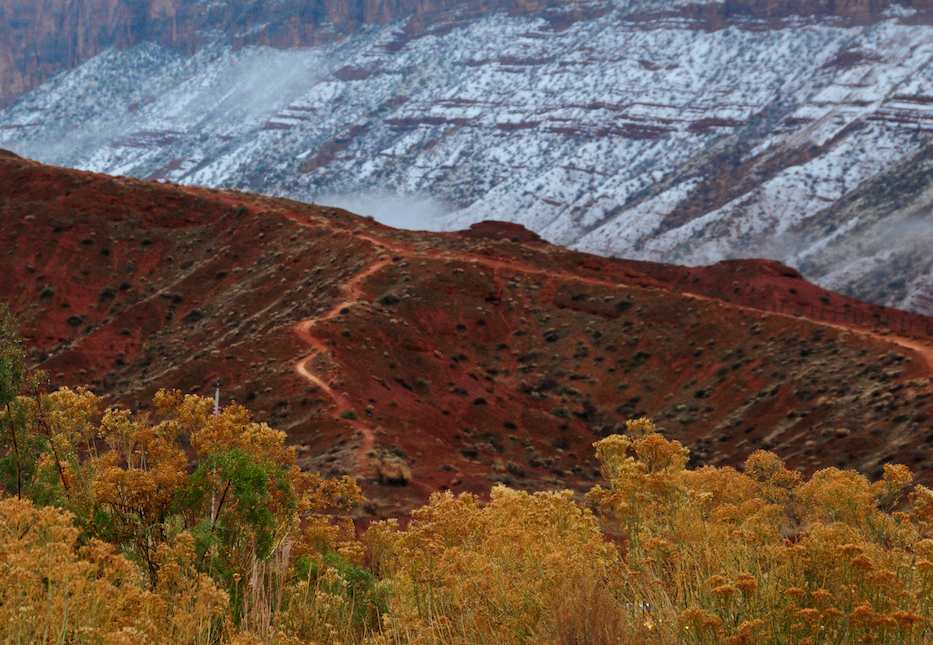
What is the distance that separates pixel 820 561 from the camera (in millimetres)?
7520

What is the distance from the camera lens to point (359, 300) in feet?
170

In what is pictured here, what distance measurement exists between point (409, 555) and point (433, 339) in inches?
1683

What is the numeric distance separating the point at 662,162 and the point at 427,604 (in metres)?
157

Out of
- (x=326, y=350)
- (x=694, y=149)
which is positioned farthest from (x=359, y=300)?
(x=694, y=149)

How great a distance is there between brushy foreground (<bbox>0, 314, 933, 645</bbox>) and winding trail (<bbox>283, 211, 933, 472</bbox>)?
68.5ft

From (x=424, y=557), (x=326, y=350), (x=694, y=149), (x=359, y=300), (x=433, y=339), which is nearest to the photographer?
(x=424, y=557)

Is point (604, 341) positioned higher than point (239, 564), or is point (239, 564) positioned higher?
point (239, 564)

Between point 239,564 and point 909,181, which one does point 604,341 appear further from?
point 909,181

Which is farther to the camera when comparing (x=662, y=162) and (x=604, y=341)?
(x=662, y=162)

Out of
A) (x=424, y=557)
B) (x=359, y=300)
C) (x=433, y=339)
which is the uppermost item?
(x=424, y=557)

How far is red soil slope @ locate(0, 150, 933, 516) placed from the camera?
39.6 m

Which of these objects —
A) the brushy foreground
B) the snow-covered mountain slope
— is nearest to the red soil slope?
the brushy foreground

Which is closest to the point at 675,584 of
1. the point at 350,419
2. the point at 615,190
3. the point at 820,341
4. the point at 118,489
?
the point at 118,489

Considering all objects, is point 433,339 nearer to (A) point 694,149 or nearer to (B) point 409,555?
(B) point 409,555
